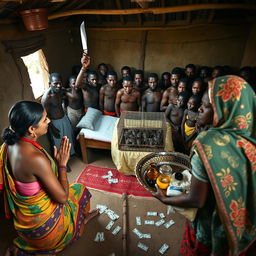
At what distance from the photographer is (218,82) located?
1368 mm

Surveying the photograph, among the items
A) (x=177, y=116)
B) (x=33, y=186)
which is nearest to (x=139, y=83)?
(x=177, y=116)

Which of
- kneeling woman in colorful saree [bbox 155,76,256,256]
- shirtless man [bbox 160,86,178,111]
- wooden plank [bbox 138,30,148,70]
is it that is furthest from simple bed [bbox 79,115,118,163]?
kneeling woman in colorful saree [bbox 155,76,256,256]

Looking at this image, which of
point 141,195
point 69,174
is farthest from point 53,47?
point 141,195

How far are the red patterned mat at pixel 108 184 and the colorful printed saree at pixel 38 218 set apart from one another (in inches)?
43.0

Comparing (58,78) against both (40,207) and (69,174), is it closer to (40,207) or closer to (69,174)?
(69,174)

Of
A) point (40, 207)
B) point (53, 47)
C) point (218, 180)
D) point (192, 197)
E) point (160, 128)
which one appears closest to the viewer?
point (218, 180)

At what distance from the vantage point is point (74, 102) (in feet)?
15.3

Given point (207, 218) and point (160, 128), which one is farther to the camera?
point (160, 128)

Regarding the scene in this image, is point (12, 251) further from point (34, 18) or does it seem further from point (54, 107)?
point (34, 18)

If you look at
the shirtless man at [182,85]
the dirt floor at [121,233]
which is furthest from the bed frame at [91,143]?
the shirtless man at [182,85]

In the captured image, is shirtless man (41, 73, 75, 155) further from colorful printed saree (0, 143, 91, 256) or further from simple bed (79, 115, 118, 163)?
colorful printed saree (0, 143, 91, 256)

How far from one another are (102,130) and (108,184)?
1.05m

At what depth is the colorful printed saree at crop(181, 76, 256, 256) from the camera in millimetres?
1318

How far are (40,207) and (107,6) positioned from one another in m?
4.96
